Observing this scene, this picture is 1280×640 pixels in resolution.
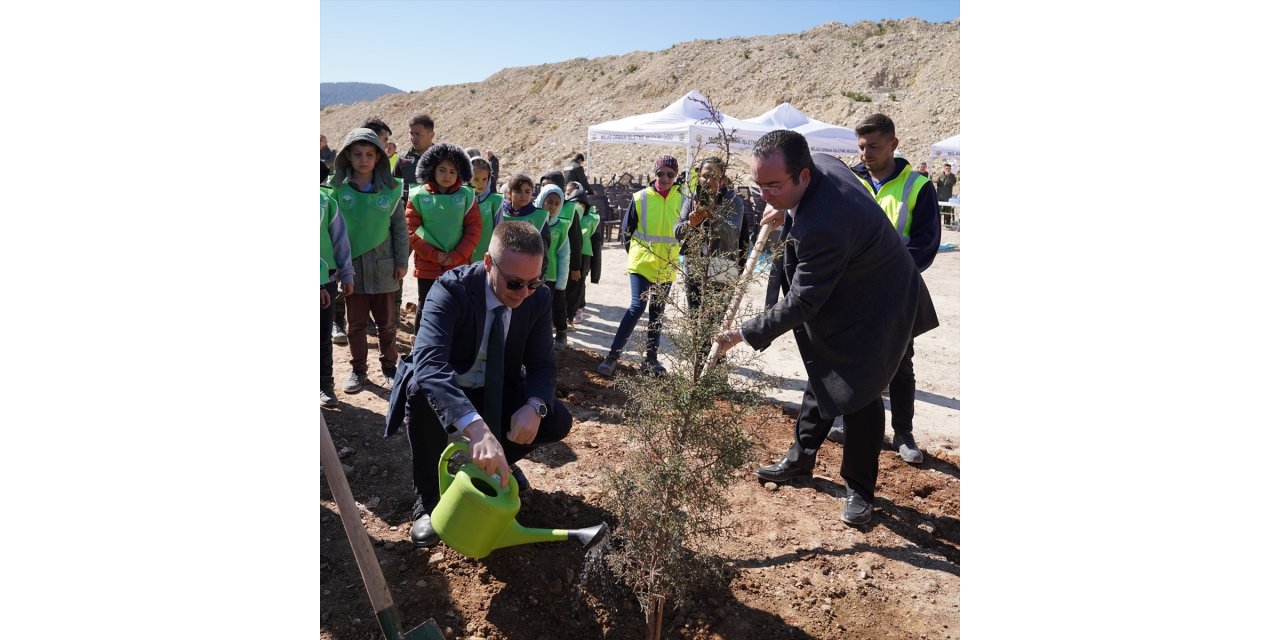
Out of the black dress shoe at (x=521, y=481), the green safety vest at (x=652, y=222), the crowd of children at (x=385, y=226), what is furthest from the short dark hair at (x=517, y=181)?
the black dress shoe at (x=521, y=481)

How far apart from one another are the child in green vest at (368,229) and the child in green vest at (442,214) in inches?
7.3

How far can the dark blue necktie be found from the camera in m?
2.98

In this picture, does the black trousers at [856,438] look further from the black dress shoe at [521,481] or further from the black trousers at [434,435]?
the black dress shoe at [521,481]

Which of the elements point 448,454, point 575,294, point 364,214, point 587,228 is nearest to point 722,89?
point 587,228

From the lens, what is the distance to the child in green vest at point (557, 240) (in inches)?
231

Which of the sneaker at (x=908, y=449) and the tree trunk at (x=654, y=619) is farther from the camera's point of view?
the sneaker at (x=908, y=449)

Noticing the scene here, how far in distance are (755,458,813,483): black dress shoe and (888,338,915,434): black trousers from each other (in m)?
0.79

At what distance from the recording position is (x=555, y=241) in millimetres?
5887

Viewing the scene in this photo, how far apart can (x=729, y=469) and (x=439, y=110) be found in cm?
6168

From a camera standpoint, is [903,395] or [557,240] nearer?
[903,395]

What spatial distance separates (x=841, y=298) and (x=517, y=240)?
1365mm

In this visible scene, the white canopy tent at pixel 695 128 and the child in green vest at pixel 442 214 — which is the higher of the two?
the white canopy tent at pixel 695 128

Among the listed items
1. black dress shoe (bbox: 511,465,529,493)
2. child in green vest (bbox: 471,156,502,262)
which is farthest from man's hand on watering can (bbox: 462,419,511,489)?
child in green vest (bbox: 471,156,502,262)

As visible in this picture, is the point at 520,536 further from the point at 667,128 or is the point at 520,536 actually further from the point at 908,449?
the point at 667,128
